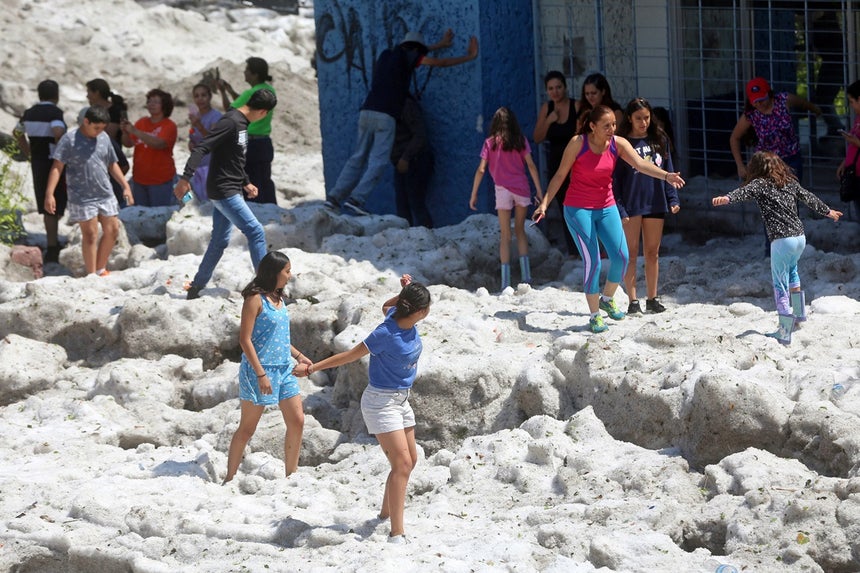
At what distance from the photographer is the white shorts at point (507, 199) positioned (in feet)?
37.3

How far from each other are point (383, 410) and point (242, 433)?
1.37 m

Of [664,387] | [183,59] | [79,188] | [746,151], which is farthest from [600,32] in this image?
[183,59]

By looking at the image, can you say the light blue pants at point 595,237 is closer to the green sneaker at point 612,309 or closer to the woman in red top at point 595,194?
the woman in red top at point 595,194

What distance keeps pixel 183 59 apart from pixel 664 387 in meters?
16.2

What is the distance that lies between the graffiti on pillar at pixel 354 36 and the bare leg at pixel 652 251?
445cm

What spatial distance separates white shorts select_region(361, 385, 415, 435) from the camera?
285 inches

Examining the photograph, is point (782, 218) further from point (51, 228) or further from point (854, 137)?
point (51, 228)

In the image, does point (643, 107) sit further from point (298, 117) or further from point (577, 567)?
point (298, 117)

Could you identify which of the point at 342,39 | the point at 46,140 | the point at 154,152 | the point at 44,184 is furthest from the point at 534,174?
the point at 44,184

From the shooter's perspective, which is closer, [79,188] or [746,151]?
[79,188]

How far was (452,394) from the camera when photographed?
347 inches

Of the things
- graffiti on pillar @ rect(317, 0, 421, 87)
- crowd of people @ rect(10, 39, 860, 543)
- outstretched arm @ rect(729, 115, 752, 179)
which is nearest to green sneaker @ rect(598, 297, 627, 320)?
crowd of people @ rect(10, 39, 860, 543)

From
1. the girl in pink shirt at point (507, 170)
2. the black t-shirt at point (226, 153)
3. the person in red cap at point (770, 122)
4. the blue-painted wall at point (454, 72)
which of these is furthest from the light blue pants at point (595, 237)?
the blue-painted wall at point (454, 72)

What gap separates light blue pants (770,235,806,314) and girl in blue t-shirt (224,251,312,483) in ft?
10.1
